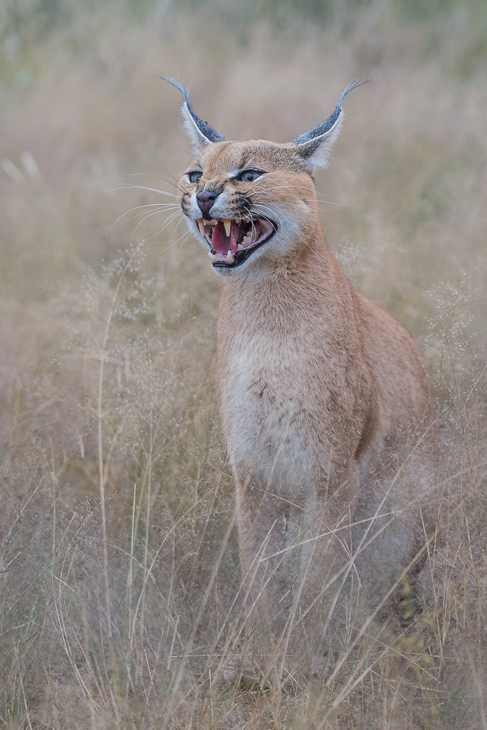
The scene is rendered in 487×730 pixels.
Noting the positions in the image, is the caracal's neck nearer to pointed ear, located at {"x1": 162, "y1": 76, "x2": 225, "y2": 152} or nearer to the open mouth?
the open mouth

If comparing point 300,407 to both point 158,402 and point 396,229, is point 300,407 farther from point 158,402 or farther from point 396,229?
point 396,229

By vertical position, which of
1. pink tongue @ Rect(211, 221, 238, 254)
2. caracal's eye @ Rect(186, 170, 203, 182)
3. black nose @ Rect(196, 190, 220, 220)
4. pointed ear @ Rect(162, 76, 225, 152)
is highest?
pointed ear @ Rect(162, 76, 225, 152)

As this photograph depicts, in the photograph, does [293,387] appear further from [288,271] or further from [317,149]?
[317,149]

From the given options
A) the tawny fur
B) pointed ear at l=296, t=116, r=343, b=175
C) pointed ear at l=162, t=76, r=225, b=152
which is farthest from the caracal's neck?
pointed ear at l=162, t=76, r=225, b=152

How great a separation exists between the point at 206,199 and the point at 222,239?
206 millimetres

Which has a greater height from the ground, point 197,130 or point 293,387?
point 197,130

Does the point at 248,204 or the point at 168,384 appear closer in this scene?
the point at 248,204

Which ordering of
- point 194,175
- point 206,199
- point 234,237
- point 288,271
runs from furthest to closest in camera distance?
point 194,175, point 288,271, point 234,237, point 206,199

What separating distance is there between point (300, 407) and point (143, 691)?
1.31 meters

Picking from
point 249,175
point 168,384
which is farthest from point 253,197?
point 168,384

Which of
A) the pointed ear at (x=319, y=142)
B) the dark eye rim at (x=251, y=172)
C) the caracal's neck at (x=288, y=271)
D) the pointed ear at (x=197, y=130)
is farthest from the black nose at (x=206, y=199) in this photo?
the pointed ear at (x=197, y=130)

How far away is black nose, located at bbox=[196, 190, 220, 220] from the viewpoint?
9.88 ft

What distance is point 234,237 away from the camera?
3.13 metres

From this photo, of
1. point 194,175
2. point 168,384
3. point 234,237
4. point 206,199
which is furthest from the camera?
point 168,384
